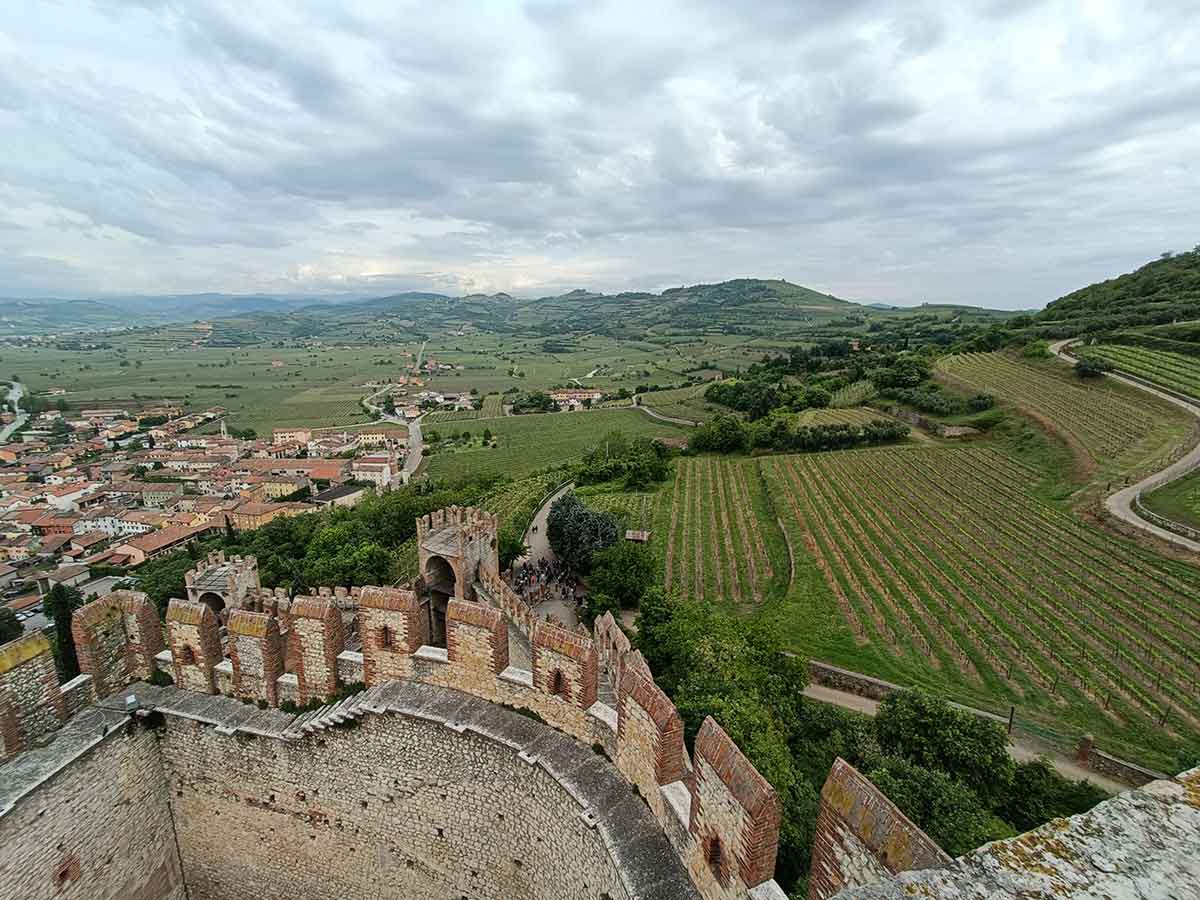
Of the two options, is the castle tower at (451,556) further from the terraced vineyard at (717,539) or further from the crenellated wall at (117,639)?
the terraced vineyard at (717,539)

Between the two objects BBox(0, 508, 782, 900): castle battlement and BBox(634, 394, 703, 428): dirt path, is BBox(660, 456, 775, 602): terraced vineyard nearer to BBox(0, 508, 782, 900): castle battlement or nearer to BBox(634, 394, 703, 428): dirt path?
BBox(0, 508, 782, 900): castle battlement

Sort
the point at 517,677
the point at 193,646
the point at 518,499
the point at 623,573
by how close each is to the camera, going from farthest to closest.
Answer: the point at 518,499 < the point at 623,573 < the point at 193,646 < the point at 517,677

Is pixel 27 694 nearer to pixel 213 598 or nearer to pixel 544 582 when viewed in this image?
pixel 213 598

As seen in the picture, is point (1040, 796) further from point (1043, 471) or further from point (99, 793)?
point (1043, 471)

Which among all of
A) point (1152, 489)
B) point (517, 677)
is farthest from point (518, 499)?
point (517, 677)

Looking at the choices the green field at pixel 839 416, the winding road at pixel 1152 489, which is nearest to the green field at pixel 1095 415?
the winding road at pixel 1152 489
